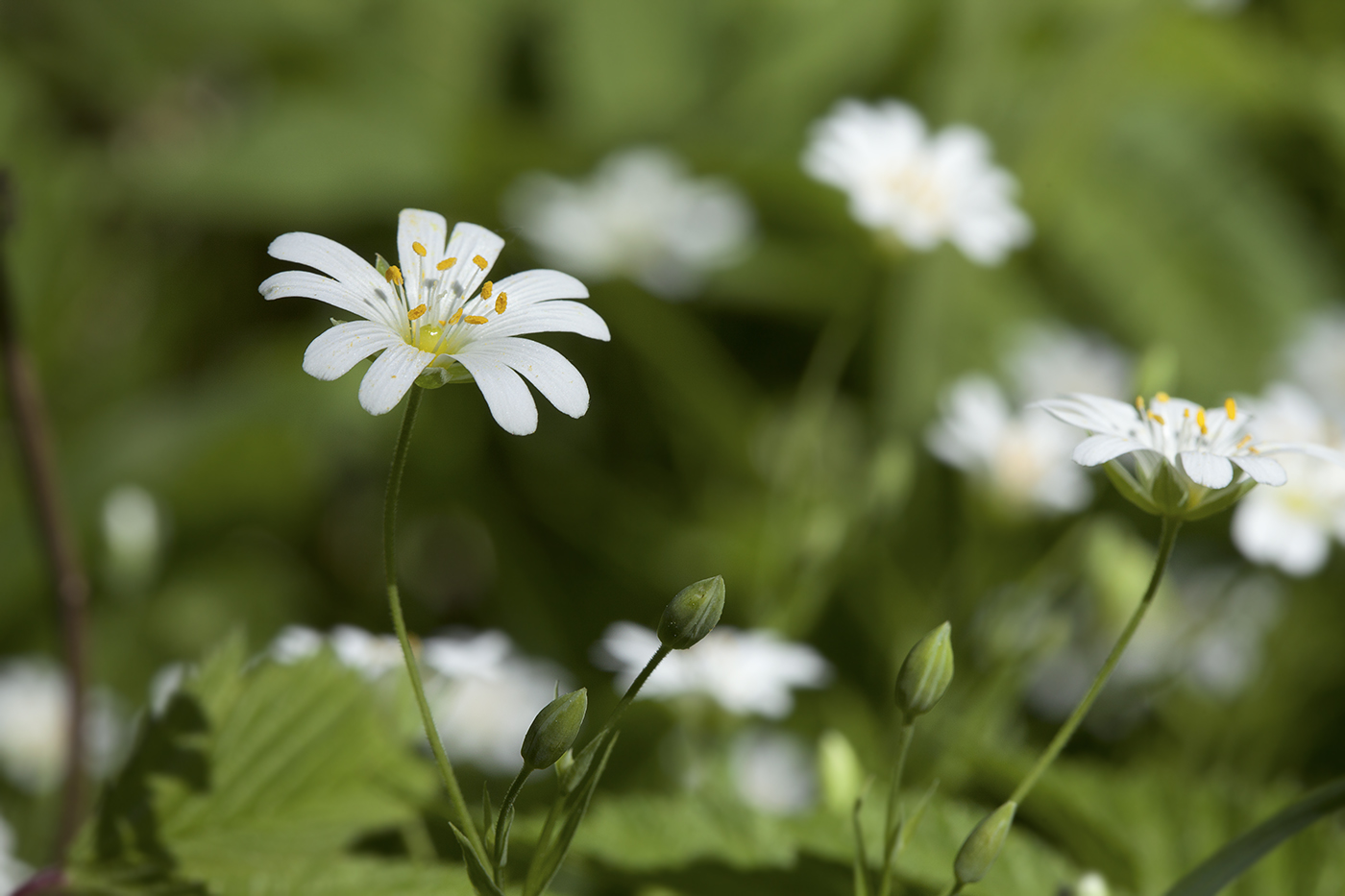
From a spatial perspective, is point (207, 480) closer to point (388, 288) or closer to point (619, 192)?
point (619, 192)

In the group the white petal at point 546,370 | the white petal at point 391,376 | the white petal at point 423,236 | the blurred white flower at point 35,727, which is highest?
the white petal at point 423,236

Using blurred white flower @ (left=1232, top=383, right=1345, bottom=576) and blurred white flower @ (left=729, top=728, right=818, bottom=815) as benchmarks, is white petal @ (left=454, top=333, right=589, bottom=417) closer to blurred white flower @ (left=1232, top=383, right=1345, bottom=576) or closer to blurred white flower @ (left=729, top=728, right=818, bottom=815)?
blurred white flower @ (left=1232, top=383, right=1345, bottom=576)

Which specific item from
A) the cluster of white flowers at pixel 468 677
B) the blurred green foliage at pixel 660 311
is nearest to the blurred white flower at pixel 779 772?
the blurred green foliage at pixel 660 311

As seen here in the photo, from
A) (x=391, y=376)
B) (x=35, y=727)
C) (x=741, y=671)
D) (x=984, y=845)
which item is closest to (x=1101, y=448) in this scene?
(x=984, y=845)

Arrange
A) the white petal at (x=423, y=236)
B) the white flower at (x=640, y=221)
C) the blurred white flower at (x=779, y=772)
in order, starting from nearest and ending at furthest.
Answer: the white petal at (x=423, y=236) → the blurred white flower at (x=779, y=772) → the white flower at (x=640, y=221)

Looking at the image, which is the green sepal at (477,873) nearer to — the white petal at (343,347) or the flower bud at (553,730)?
the flower bud at (553,730)

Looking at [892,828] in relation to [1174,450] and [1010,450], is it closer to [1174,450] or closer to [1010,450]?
[1174,450]

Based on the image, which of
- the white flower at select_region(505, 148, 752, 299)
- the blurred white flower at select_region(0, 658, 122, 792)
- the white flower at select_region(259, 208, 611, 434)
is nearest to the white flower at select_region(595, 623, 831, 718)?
the white flower at select_region(259, 208, 611, 434)
